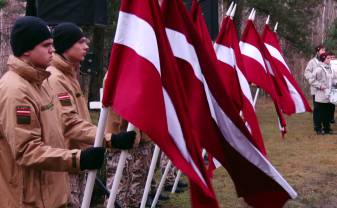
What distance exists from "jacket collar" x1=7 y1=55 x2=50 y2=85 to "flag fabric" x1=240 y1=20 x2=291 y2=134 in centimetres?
467

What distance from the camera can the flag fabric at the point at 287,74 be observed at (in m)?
8.53

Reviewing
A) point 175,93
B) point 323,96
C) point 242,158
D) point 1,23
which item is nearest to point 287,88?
point 242,158

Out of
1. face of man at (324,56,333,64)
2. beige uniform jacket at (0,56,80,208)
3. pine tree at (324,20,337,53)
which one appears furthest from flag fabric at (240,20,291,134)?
pine tree at (324,20,337,53)

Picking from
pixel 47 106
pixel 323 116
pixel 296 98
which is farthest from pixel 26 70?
pixel 323 116

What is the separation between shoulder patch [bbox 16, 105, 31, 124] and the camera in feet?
11.8

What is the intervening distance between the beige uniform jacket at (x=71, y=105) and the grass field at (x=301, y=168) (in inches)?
110

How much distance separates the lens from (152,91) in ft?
11.9

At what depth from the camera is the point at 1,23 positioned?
113ft

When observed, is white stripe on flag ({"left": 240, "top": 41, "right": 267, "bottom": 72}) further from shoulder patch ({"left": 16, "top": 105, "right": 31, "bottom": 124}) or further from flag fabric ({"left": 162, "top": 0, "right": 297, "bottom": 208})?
shoulder patch ({"left": 16, "top": 105, "right": 31, "bottom": 124})

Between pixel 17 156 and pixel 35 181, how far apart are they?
9.1 inches

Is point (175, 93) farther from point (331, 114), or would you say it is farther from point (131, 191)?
point (331, 114)

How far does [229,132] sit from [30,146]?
4.92ft

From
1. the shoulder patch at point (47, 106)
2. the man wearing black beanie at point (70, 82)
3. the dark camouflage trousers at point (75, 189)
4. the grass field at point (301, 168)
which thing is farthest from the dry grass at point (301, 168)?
the shoulder patch at point (47, 106)

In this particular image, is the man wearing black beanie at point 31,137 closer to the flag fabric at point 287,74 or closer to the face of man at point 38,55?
the face of man at point 38,55
